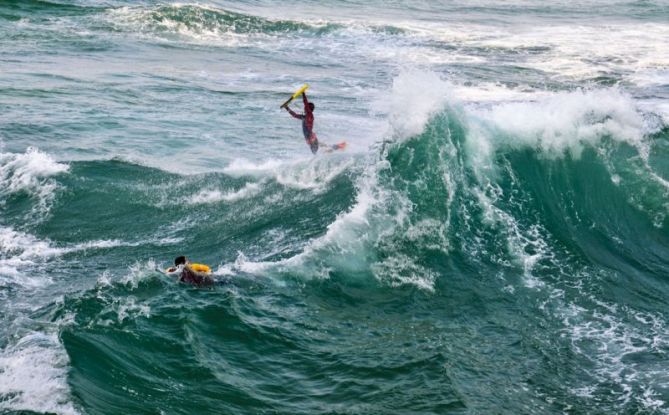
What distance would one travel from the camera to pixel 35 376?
8859 mm

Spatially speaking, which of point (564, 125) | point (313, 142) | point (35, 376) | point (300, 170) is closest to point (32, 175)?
point (300, 170)

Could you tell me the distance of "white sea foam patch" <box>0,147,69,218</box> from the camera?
50.9ft

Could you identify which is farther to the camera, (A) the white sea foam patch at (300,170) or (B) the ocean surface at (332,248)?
(A) the white sea foam patch at (300,170)

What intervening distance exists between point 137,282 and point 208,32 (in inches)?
908

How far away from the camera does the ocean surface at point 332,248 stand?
9.28 metres

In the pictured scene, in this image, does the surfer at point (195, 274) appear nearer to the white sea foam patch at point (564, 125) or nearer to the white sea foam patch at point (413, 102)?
the white sea foam patch at point (413, 102)

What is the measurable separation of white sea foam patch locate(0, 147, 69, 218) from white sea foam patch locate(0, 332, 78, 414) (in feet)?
19.0

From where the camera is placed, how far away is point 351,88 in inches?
1007

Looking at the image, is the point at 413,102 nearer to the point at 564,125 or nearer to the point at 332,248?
the point at 564,125

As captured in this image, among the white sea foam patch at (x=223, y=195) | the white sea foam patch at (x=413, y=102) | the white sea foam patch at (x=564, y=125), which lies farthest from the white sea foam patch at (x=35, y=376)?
the white sea foam patch at (x=564, y=125)

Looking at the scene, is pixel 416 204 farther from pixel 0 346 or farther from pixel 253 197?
pixel 0 346

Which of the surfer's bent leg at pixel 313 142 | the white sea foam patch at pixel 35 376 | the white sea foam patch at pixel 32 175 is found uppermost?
the surfer's bent leg at pixel 313 142

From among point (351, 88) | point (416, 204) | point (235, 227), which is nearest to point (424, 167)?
point (416, 204)

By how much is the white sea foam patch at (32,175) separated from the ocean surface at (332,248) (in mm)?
59
